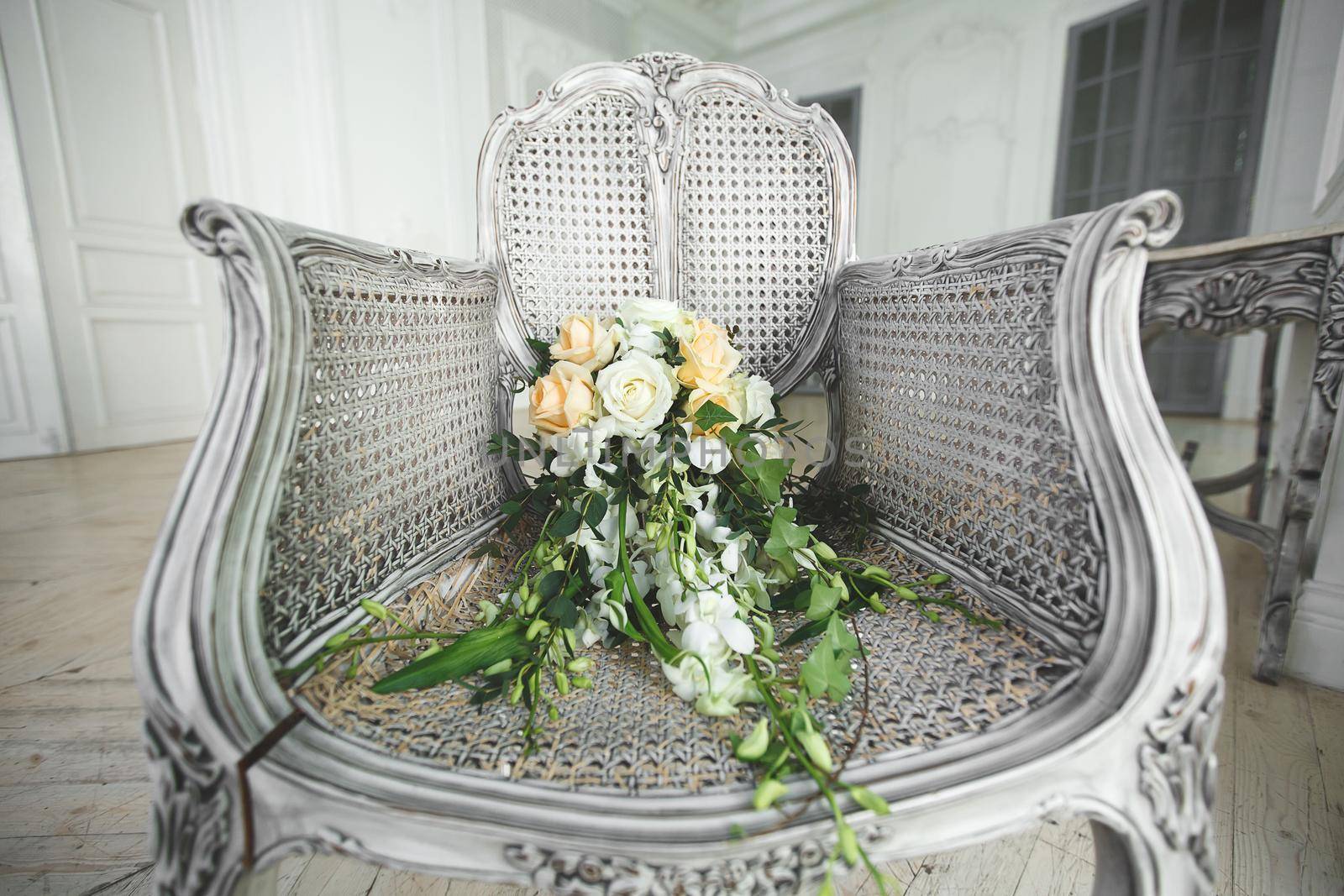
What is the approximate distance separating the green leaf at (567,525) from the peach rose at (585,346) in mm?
137

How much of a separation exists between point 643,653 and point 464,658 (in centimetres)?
14

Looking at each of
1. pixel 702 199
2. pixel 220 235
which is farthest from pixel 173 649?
pixel 702 199

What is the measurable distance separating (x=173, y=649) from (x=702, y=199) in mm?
717

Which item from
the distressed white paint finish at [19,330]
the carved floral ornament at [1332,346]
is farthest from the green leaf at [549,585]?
the distressed white paint finish at [19,330]

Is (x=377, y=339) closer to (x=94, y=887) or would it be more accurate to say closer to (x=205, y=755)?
(x=205, y=755)

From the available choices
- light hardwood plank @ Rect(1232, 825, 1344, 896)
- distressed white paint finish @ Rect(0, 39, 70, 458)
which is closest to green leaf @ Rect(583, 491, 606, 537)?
light hardwood plank @ Rect(1232, 825, 1344, 896)

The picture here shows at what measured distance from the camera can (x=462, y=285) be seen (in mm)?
617

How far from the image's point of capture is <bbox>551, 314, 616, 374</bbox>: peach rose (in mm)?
565

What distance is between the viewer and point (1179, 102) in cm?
358

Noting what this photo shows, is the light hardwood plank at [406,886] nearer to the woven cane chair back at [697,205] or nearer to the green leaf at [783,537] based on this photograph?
the green leaf at [783,537]

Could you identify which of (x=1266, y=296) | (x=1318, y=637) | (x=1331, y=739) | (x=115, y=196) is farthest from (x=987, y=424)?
(x=115, y=196)

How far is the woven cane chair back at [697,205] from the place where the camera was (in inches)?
30.5

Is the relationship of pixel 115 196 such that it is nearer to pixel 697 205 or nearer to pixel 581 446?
pixel 697 205

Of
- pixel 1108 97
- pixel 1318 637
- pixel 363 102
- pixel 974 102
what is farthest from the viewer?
pixel 974 102
